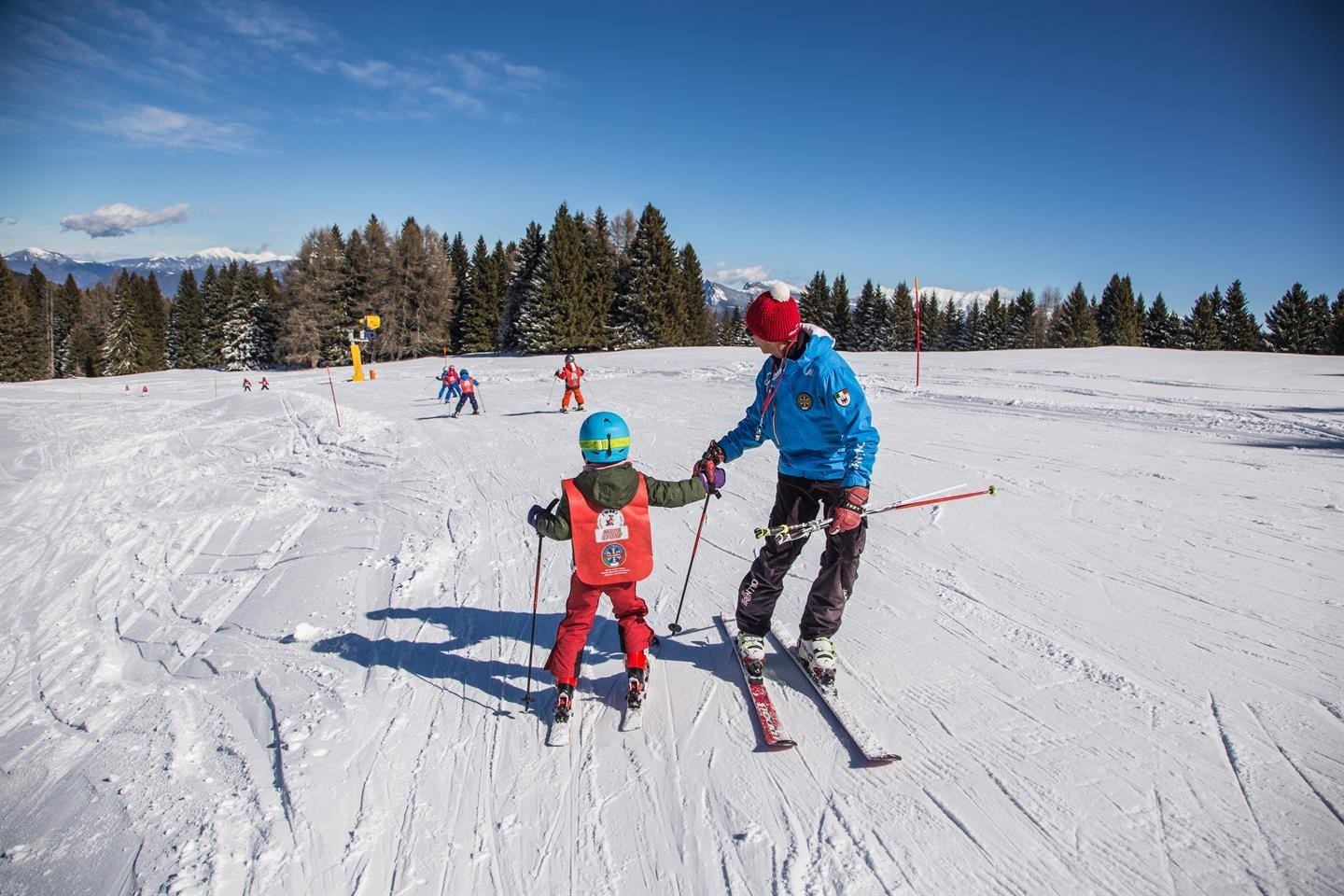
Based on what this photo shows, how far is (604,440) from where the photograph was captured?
3.40 m

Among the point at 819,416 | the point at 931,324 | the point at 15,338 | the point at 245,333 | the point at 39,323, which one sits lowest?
the point at 819,416

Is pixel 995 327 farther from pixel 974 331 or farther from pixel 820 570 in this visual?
pixel 820 570

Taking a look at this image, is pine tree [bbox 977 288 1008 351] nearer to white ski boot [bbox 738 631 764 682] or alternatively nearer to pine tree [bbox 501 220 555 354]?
pine tree [bbox 501 220 555 354]

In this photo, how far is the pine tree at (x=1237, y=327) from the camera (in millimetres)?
52719

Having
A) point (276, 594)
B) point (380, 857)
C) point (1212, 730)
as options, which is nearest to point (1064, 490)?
point (1212, 730)

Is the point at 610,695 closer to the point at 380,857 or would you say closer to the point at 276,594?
the point at 380,857

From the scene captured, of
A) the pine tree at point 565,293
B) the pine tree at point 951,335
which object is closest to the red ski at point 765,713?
the pine tree at point 565,293

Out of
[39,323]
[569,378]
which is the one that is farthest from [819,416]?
[39,323]

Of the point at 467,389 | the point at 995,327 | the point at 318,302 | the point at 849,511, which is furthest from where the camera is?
the point at 995,327

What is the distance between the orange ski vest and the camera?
345 centimetres

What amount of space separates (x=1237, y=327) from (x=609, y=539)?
6798 centimetres

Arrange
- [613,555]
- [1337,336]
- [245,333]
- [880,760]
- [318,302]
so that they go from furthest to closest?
[245,333], [318,302], [1337,336], [613,555], [880,760]

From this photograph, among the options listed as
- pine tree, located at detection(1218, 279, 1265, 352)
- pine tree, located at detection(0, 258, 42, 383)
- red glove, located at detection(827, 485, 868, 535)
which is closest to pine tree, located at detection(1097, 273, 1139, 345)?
pine tree, located at detection(1218, 279, 1265, 352)

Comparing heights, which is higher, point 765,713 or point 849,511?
point 849,511
